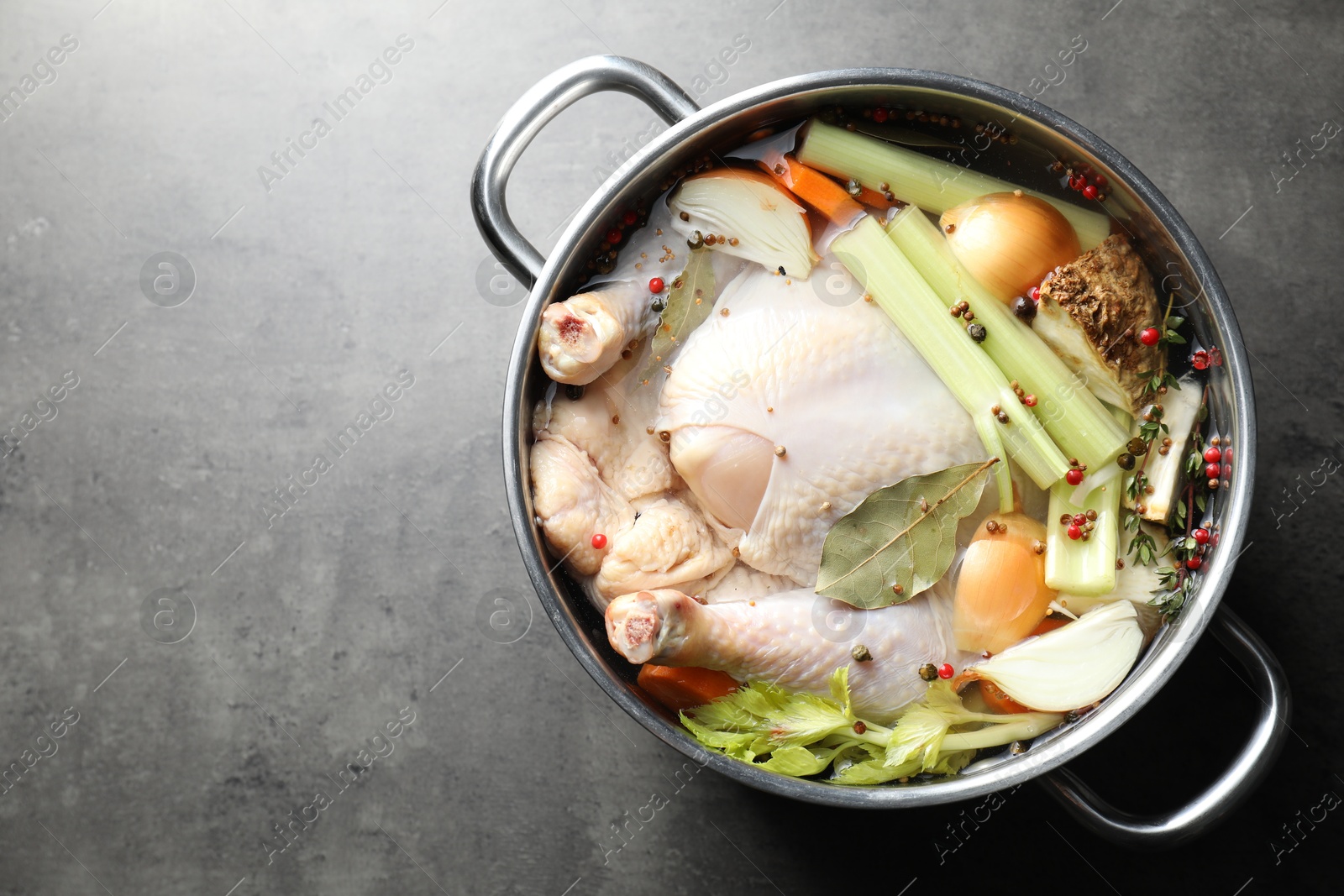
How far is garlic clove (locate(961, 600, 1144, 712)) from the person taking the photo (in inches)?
53.4

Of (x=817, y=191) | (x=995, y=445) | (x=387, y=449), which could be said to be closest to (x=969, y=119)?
(x=817, y=191)

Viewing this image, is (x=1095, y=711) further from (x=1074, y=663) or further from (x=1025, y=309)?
(x=1025, y=309)

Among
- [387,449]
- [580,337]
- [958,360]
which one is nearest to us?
[580,337]

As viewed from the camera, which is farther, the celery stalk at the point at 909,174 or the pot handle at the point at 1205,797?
the celery stalk at the point at 909,174

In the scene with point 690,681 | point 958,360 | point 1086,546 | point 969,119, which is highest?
point 969,119

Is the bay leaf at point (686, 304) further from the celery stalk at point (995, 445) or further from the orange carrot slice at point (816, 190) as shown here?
the celery stalk at point (995, 445)

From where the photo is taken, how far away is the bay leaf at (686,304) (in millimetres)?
1460

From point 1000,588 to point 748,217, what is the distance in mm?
732

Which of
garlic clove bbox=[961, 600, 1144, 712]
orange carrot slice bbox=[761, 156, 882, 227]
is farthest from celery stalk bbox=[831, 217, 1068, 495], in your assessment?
garlic clove bbox=[961, 600, 1144, 712]

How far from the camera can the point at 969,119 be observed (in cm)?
142

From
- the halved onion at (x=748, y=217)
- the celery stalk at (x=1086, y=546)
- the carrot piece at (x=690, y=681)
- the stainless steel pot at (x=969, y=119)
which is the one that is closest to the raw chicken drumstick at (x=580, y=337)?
the stainless steel pot at (x=969, y=119)

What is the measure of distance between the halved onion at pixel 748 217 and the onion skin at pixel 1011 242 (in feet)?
0.86

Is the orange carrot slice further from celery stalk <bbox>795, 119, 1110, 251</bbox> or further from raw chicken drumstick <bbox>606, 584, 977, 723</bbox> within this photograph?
raw chicken drumstick <bbox>606, 584, 977, 723</bbox>

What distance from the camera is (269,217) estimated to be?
74.2 inches
